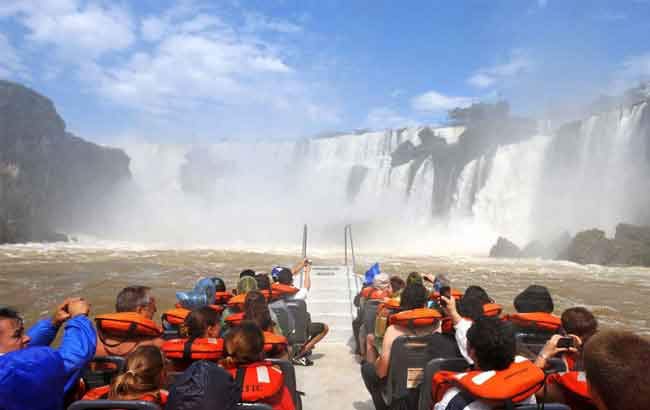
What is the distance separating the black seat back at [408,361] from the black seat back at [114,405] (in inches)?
68.7

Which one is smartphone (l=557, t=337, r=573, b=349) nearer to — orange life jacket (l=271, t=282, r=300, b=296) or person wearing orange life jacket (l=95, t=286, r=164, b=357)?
person wearing orange life jacket (l=95, t=286, r=164, b=357)

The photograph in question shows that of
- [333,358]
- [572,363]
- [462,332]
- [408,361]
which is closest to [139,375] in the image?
[408,361]

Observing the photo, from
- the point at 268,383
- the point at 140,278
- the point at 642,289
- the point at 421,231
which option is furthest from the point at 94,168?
the point at 268,383

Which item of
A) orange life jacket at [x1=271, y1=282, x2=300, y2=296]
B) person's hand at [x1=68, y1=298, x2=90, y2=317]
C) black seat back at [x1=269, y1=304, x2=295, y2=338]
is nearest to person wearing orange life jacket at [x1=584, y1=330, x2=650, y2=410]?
person's hand at [x1=68, y1=298, x2=90, y2=317]

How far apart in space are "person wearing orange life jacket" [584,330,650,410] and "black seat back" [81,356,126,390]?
239 cm

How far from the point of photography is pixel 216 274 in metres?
21.2

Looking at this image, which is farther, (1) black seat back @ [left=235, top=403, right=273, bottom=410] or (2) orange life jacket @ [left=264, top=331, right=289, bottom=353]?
(2) orange life jacket @ [left=264, top=331, right=289, bottom=353]

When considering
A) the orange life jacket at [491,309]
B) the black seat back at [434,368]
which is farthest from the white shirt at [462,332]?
the orange life jacket at [491,309]

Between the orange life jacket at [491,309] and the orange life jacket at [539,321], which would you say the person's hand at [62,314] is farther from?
the orange life jacket at [539,321]

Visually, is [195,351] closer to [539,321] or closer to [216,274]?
[539,321]

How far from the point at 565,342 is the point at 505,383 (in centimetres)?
100

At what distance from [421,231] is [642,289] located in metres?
31.6

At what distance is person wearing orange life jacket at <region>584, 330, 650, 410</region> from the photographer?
1285mm

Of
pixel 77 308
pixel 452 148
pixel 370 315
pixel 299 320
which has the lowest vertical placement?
pixel 299 320
